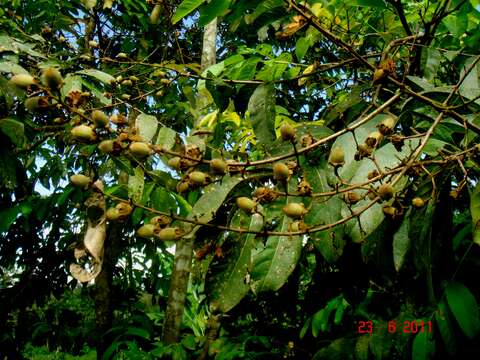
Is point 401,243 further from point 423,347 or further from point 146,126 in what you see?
point 146,126

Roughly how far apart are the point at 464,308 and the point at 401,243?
29 cm

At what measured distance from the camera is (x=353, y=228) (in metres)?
0.78

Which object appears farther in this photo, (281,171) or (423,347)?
(423,347)

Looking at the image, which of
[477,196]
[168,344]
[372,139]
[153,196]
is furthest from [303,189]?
[168,344]

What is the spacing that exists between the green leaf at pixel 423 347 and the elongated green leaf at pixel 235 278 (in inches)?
23.4

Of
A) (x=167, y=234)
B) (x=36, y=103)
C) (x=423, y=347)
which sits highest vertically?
(x=36, y=103)

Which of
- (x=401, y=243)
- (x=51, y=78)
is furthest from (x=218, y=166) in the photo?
(x=401, y=243)

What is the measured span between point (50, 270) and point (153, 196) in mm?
2012

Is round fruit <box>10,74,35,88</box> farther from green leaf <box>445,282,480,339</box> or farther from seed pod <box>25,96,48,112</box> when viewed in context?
green leaf <box>445,282,480,339</box>

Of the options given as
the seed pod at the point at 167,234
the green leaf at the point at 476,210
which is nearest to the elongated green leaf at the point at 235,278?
the seed pod at the point at 167,234
